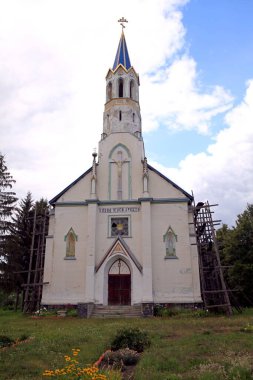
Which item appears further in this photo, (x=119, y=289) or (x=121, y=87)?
(x=121, y=87)

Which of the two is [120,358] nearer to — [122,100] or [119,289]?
[119,289]

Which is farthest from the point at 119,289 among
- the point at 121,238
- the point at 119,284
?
the point at 121,238

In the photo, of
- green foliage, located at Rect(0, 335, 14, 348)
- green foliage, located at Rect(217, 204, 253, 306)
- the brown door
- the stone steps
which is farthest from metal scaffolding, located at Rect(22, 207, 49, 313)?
green foliage, located at Rect(217, 204, 253, 306)

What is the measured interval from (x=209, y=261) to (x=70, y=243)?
36.7ft

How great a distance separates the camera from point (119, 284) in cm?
2578

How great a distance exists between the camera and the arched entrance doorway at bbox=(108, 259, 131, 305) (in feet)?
83.0

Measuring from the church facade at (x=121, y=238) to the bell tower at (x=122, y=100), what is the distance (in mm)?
1344

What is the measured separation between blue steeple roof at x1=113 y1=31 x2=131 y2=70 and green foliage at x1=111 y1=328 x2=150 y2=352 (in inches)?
1068

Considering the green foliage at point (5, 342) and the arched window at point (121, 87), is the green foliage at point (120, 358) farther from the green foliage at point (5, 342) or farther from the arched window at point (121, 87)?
the arched window at point (121, 87)

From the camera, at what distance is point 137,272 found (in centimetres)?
2488

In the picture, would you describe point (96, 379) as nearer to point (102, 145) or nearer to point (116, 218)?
point (116, 218)

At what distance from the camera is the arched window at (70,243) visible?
2637 centimetres

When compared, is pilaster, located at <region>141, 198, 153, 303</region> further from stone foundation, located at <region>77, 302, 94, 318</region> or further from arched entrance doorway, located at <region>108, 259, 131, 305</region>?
stone foundation, located at <region>77, 302, 94, 318</region>

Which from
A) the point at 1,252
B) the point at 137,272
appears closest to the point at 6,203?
the point at 1,252
